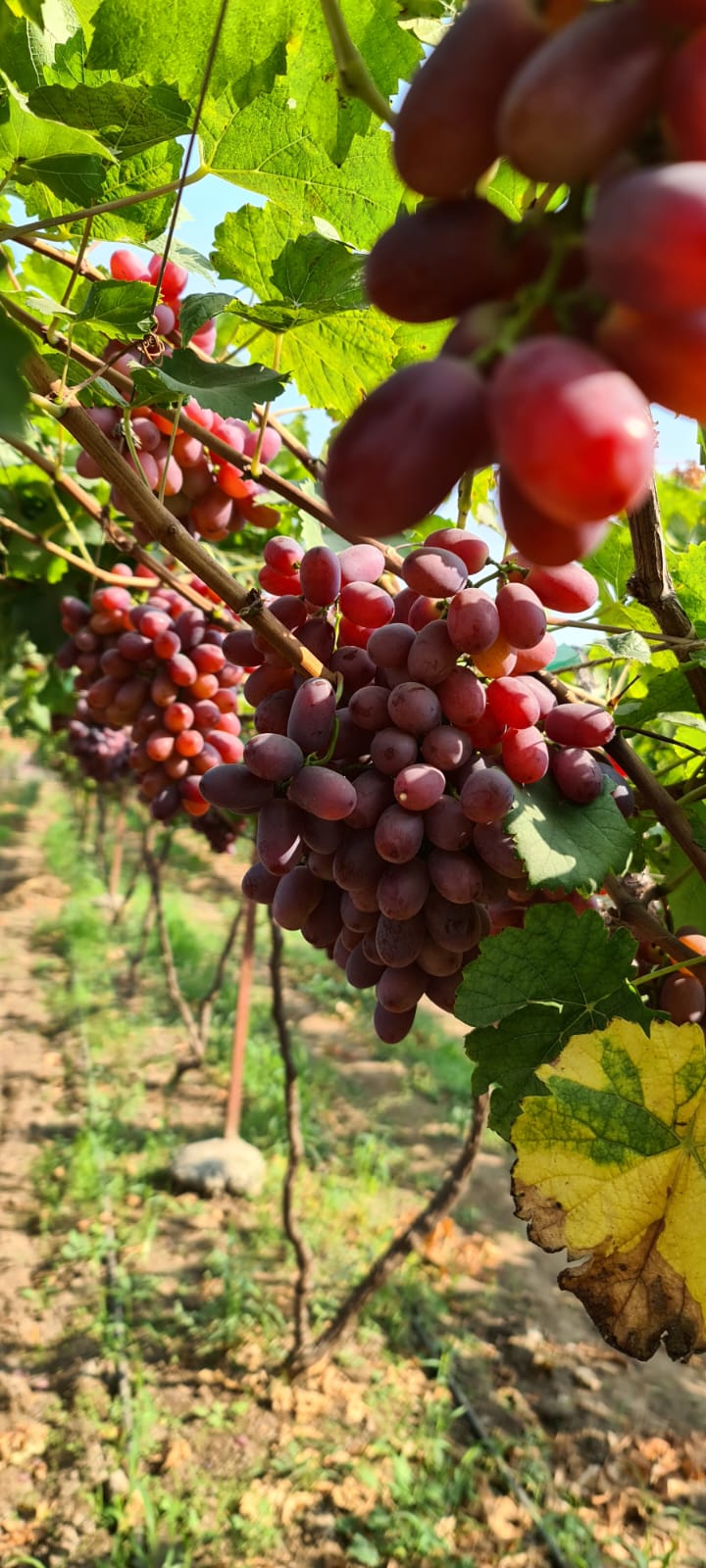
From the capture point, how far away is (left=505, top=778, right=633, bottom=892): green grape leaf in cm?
83

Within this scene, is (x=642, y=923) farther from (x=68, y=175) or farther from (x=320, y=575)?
(x=68, y=175)

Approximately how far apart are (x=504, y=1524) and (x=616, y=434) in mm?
3782

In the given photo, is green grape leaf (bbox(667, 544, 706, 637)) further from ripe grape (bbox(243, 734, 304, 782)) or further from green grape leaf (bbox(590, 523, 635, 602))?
ripe grape (bbox(243, 734, 304, 782))

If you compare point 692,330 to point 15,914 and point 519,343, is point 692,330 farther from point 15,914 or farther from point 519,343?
point 15,914

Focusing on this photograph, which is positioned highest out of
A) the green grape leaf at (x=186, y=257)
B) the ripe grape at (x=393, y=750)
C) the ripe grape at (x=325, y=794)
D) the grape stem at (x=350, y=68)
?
the green grape leaf at (x=186, y=257)

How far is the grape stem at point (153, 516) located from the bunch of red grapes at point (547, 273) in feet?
1.61

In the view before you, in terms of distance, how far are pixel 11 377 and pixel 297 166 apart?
79 centimetres

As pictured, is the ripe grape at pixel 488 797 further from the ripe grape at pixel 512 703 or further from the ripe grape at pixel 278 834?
the ripe grape at pixel 278 834

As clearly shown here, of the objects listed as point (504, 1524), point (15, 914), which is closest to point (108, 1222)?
point (504, 1524)

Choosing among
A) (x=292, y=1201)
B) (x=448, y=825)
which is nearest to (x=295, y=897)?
(x=448, y=825)

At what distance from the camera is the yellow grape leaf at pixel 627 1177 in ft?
2.47

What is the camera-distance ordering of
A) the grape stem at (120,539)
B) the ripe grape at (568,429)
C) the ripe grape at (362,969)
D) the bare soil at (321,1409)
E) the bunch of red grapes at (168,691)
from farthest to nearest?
the bare soil at (321,1409) → the bunch of red grapes at (168,691) → the grape stem at (120,539) → the ripe grape at (362,969) → the ripe grape at (568,429)

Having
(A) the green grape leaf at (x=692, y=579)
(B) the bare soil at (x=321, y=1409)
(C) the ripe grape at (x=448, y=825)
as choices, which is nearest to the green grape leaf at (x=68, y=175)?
(C) the ripe grape at (x=448, y=825)

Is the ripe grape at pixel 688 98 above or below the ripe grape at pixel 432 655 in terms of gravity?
above
